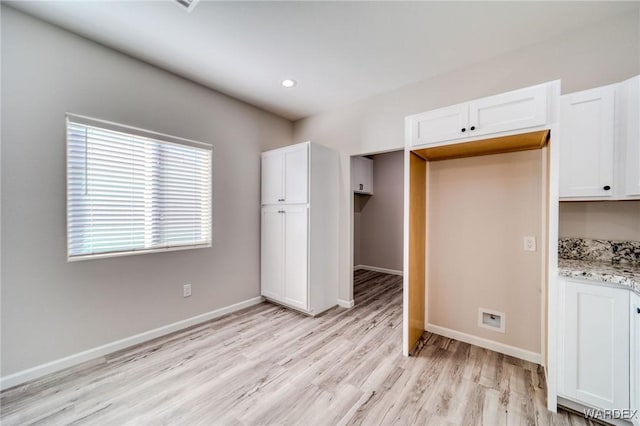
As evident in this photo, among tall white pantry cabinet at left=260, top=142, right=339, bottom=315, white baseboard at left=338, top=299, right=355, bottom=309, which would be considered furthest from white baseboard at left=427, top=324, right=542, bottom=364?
tall white pantry cabinet at left=260, top=142, right=339, bottom=315

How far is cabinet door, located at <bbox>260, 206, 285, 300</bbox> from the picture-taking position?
3.33 meters

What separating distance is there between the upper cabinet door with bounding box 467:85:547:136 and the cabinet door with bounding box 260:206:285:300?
7.44ft

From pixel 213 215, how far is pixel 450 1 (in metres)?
2.90

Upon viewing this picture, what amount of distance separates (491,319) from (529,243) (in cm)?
79

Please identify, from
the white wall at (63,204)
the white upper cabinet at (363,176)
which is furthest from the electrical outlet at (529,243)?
the white wall at (63,204)

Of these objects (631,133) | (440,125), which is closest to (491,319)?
(631,133)

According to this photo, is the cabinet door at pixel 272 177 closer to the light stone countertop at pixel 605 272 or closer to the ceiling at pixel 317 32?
the ceiling at pixel 317 32

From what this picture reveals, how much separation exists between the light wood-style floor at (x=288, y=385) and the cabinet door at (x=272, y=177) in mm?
1627

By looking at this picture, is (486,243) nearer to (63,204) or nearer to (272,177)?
(272,177)

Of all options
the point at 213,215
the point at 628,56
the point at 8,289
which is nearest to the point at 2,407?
the point at 8,289

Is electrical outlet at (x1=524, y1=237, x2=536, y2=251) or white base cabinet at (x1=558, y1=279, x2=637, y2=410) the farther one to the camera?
electrical outlet at (x1=524, y1=237, x2=536, y2=251)

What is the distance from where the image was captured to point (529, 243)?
2205mm

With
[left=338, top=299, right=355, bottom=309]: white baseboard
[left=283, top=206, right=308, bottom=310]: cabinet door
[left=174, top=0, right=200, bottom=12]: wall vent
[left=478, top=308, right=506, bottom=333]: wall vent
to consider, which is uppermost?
[left=174, top=0, right=200, bottom=12]: wall vent

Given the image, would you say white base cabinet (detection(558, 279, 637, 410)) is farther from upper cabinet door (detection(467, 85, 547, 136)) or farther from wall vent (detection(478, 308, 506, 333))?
upper cabinet door (detection(467, 85, 547, 136))
